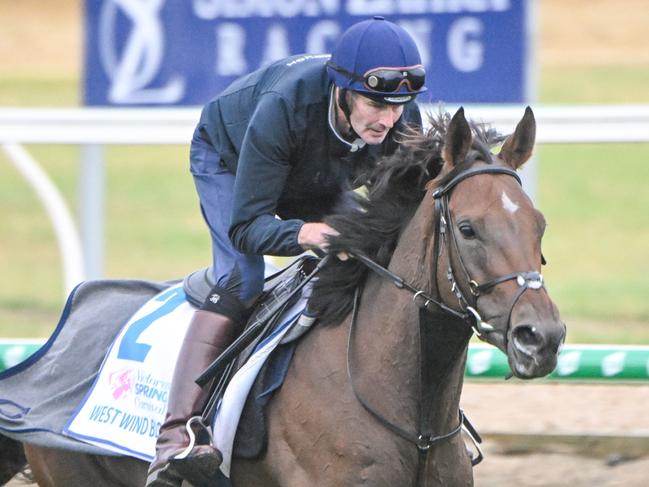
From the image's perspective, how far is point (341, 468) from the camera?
391 cm

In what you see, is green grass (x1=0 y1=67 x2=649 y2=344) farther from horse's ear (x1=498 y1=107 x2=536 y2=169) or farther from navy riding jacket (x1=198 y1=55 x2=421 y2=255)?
horse's ear (x1=498 y1=107 x2=536 y2=169)

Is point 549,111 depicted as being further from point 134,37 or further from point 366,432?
point 366,432

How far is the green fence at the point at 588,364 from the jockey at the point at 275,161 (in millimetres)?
1741

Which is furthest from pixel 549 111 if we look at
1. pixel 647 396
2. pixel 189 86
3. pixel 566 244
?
pixel 566 244

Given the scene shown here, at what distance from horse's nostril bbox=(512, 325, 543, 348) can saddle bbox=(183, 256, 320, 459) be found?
0.86 metres

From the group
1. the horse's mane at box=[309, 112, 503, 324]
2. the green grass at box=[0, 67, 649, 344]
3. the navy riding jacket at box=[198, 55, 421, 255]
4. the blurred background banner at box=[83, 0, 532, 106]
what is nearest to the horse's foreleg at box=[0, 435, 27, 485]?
the navy riding jacket at box=[198, 55, 421, 255]

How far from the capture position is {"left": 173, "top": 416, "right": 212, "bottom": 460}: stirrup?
4114 mm

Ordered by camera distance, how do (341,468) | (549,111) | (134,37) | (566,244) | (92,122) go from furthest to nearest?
(566,244) < (134,37) < (92,122) < (549,111) < (341,468)

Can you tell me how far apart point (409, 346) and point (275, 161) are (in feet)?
2.28

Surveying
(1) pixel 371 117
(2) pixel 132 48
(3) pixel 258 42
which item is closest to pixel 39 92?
(2) pixel 132 48

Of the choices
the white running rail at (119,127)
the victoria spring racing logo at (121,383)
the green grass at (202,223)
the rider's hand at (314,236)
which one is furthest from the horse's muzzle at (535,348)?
the green grass at (202,223)

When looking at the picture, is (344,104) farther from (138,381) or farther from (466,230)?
(138,381)

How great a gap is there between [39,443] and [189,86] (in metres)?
3.20

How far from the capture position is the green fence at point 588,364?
598 centimetres
